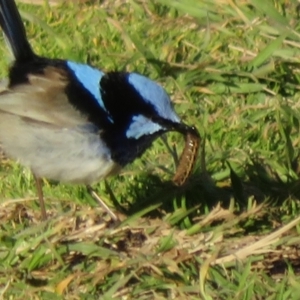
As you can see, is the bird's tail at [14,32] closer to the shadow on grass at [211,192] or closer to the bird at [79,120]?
the bird at [79,120]

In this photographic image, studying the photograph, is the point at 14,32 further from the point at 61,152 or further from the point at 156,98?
the point at 156,98

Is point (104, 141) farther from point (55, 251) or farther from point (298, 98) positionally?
point (298, 98)

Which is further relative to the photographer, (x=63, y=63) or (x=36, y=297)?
(x=63, y=63)

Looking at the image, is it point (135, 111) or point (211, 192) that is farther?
point (211, 192)

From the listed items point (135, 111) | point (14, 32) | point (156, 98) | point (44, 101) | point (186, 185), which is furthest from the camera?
point (14, 32)

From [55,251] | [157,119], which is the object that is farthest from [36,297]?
[157,119]

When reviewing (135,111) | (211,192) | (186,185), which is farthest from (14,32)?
(211,192)

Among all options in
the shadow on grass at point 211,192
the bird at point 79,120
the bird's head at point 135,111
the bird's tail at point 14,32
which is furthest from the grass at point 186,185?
the bird's tail at point 14,32

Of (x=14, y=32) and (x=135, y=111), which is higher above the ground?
(x=14, y=32)
